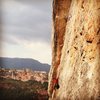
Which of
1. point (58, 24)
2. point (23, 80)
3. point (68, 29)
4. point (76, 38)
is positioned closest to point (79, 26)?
point (76, 38)

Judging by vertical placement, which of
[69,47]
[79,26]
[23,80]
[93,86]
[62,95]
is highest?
[79,26]

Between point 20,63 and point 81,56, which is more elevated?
point 81,56

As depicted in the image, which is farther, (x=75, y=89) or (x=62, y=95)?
(x=62, y=95)

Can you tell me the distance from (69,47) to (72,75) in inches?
55.5

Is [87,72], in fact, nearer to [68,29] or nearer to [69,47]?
[69,47]

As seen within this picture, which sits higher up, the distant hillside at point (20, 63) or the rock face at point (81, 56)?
the rock face at point (81, 56)

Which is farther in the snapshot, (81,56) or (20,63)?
(20,63)

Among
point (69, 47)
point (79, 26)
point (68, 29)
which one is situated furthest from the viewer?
point (68, 29)

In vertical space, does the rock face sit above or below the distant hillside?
above

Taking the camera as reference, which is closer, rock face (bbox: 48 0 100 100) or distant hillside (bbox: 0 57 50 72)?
rock face (bbox: 48 0 100 100)

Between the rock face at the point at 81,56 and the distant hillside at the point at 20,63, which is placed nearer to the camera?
the rock face at the point at 81,56

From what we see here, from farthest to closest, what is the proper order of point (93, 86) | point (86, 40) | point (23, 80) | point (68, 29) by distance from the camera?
point (23, 80), point (68, 29), point (86, 40), point (93, 86)

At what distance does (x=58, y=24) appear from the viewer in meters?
15.7

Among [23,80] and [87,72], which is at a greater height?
[87,72]
